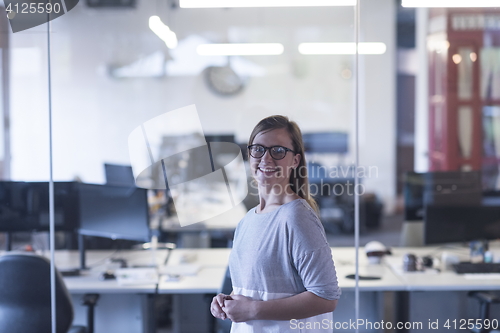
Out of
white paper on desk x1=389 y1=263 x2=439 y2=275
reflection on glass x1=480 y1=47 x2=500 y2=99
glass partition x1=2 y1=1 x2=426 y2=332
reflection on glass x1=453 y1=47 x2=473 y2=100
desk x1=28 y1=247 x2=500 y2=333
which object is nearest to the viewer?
desk x1=28 y1=247 x2=500 y2=333

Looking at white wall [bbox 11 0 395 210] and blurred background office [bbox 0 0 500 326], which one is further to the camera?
white wall [bbox 11 0 395 210]

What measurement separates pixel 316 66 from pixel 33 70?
349 centimetres

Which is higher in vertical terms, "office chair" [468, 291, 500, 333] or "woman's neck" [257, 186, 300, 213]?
"woman's neck" [257, 186, 300, 213]

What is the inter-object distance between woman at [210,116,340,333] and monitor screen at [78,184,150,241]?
4.90ft

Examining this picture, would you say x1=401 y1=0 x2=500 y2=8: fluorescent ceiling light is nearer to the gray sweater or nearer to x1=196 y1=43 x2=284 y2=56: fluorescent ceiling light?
the gray sweater

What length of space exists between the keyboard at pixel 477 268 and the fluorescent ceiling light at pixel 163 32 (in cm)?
420

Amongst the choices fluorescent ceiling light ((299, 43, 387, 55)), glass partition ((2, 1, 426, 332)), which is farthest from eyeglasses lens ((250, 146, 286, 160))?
fluorescent ceiling light ((299, 43, 387, 55))

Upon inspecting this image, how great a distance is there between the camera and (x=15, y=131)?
529 centimetres

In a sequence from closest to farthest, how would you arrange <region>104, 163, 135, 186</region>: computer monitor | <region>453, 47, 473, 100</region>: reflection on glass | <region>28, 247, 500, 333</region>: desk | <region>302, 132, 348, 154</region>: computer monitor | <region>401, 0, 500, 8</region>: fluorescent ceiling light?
<region>401, 0, 500, 8</region>: fluorescent ceiling light, <region>28, 247, 500, 333</region>: desk, <region>104, 163, 135, 186</region>: computer monitor, <region>453, 47, 473, 100</region>: reflection on glass, <region>302, 132, 348, 154</region>: computer monitor

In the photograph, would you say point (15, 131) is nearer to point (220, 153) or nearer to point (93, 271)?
point (93, 271)

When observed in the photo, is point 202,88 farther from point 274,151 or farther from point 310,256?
point 310,256

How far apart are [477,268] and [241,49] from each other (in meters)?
4.20

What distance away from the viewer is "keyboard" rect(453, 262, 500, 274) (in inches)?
112

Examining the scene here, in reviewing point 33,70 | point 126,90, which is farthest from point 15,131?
point 126,90
